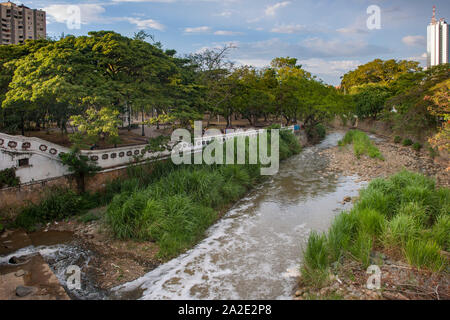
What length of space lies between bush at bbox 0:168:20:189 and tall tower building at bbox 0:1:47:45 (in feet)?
194

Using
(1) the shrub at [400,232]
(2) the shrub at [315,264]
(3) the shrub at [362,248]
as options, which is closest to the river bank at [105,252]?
(2) the shrub at [315,264]

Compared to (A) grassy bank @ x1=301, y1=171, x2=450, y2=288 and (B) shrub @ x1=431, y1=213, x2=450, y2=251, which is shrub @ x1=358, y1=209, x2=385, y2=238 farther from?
(B) shrub @ x1=431, y1=213, x2=450, y2=251

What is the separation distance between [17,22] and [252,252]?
229 ft

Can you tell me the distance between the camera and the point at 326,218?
11141 millimetres

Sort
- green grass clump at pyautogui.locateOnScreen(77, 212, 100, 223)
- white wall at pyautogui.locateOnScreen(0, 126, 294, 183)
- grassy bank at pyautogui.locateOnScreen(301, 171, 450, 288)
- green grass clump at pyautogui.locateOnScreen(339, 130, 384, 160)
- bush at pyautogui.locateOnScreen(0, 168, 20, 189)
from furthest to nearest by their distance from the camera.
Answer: green grass clump at pyautogui.locateOnScreen(339, 130, 384, 160) → white wall at pyautogui.locateOnScreen(0, 126, 294, 183) → green grass clump at pyautogui.locateOnScreen(77, 212, 100, 223) → bush at pyautogui.locateOnScreen(0, 168, 20, 189) → grassy bank at pyautogui.locateOnScreen(301, 171, 450, 288)

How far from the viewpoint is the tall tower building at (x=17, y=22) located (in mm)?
57781

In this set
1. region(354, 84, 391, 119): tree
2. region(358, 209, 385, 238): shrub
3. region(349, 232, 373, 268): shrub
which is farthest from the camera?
region(354, 84, 391, 119): tree

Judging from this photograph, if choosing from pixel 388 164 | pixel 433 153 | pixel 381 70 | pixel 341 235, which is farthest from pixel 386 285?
pixel 381 70

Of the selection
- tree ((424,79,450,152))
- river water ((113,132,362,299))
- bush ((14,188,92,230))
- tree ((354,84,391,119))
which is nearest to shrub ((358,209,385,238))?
river water ((113,132,362,299))

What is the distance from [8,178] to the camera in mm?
10984

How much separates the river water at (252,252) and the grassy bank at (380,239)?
0.76m

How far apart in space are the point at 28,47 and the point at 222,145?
1044 cm

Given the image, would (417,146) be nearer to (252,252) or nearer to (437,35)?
(437,35)

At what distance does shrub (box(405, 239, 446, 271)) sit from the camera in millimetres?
6293
